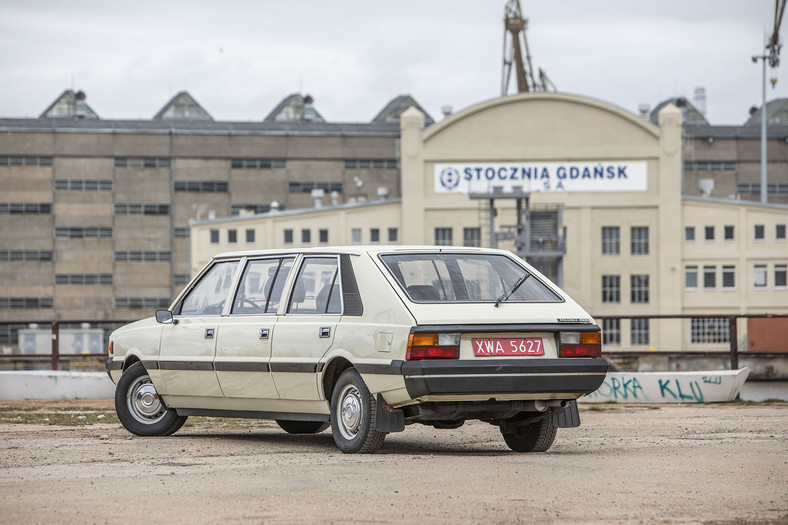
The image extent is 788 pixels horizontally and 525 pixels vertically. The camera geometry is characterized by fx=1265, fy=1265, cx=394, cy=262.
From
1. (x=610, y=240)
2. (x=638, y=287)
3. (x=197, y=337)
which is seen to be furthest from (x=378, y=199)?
(x=197, y=337)

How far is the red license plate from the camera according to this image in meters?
8.99

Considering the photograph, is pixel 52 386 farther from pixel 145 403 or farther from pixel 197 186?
pixel 197 186

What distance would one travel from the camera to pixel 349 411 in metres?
9.51

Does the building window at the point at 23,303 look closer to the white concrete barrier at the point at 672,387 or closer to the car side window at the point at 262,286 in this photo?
the white concrete barrier at the point at 672,387

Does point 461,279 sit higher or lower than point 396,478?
higher

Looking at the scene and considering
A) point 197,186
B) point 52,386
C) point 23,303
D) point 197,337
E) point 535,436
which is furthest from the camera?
point 197,186

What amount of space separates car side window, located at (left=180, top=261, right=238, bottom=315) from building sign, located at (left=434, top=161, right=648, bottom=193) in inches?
2524

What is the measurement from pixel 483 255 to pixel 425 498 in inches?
132

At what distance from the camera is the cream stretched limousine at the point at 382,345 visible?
8.95 m

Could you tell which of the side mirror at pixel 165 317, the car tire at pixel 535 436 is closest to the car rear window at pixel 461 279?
the car tire at pixel 535 436

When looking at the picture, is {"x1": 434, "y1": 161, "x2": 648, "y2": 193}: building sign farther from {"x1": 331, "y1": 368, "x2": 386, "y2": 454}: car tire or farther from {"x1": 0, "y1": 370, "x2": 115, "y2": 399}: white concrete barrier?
{"x1": 331, "y1": 368, "x2": 386, "y2": 454}: car tire

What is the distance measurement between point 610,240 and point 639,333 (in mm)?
6497

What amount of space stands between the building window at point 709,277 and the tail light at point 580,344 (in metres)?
67.5

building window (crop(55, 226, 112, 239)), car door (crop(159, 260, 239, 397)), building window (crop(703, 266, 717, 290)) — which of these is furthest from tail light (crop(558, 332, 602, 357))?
building window (crop(55, 226, 112, 239))
